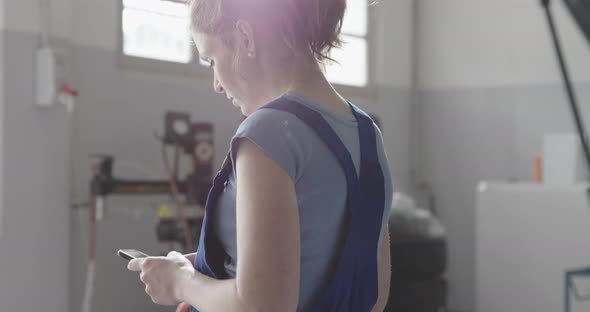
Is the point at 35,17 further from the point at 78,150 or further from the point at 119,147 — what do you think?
the point at 119,147

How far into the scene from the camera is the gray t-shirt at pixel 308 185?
2.20 ft

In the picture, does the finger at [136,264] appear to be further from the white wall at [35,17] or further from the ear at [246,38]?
the white wall at [35,17]

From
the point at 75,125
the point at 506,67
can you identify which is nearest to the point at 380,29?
the point at 506,67

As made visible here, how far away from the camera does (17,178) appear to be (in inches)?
117

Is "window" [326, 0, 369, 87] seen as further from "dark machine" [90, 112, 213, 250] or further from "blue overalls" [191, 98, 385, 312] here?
"blue overalls" [191, 98, 385, 312]

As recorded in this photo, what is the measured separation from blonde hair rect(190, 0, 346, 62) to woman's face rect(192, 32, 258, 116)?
0.5 inches

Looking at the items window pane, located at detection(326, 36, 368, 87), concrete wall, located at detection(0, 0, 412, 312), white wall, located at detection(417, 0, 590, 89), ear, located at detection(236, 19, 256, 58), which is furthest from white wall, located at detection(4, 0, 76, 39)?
white wall, located at detection(417, 0, 590, 89)

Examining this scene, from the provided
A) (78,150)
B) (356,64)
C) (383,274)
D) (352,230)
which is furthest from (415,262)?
(352,230)

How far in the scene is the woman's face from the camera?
2.50 feet

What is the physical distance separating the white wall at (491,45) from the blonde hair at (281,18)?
3.96 meters

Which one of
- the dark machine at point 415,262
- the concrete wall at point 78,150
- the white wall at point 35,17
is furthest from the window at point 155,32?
the dark machine at point 415,262

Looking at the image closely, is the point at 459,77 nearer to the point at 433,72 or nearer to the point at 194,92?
the point at 433,72

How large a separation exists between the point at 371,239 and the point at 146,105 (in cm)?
310

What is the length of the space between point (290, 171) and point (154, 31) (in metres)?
3.32
